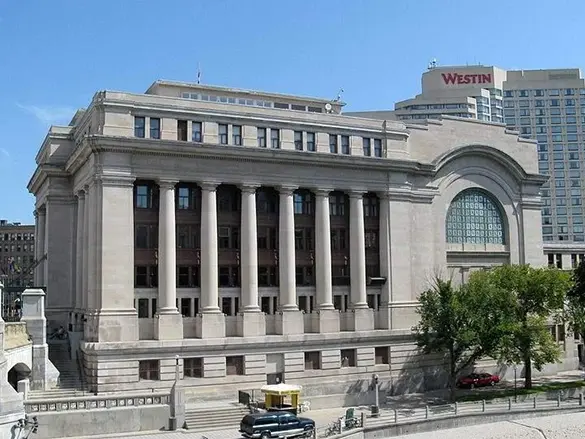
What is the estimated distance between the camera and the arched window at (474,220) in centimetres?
6756

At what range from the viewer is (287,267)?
5734cm

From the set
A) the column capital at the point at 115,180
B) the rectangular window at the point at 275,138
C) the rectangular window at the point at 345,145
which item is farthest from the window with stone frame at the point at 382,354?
the column capital at the point at 115,180

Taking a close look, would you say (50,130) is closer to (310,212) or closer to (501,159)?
(310,212)

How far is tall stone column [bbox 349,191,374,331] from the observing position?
5988 centimetres

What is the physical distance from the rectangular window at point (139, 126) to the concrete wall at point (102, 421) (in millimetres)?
19286

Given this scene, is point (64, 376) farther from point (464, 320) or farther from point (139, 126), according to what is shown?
point (464, 320)

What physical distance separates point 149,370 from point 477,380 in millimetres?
27729

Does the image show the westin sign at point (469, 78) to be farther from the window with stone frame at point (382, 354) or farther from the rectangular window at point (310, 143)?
the window with stone frame at point (382, 354)

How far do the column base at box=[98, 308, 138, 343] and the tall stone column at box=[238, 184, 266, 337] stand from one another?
8101 millimetres

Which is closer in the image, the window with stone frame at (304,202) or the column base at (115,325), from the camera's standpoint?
the column base at (115,325)

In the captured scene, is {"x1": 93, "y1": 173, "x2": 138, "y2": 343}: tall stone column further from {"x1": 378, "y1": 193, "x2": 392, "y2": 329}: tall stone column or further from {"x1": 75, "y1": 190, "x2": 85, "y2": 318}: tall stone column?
{"x1": 378, "y1": 193, "x2": 392, "y2": 329}: tall stone column

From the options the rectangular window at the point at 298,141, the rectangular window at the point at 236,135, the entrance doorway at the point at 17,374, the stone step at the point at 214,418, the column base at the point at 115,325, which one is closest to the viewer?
the stone step at the point at 214,418

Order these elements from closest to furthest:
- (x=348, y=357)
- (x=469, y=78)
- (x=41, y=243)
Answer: (x=348, y=357) → (x=41, y=243) → (x=469, y=78)

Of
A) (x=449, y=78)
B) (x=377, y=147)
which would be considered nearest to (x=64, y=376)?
(x=377, y=147)
